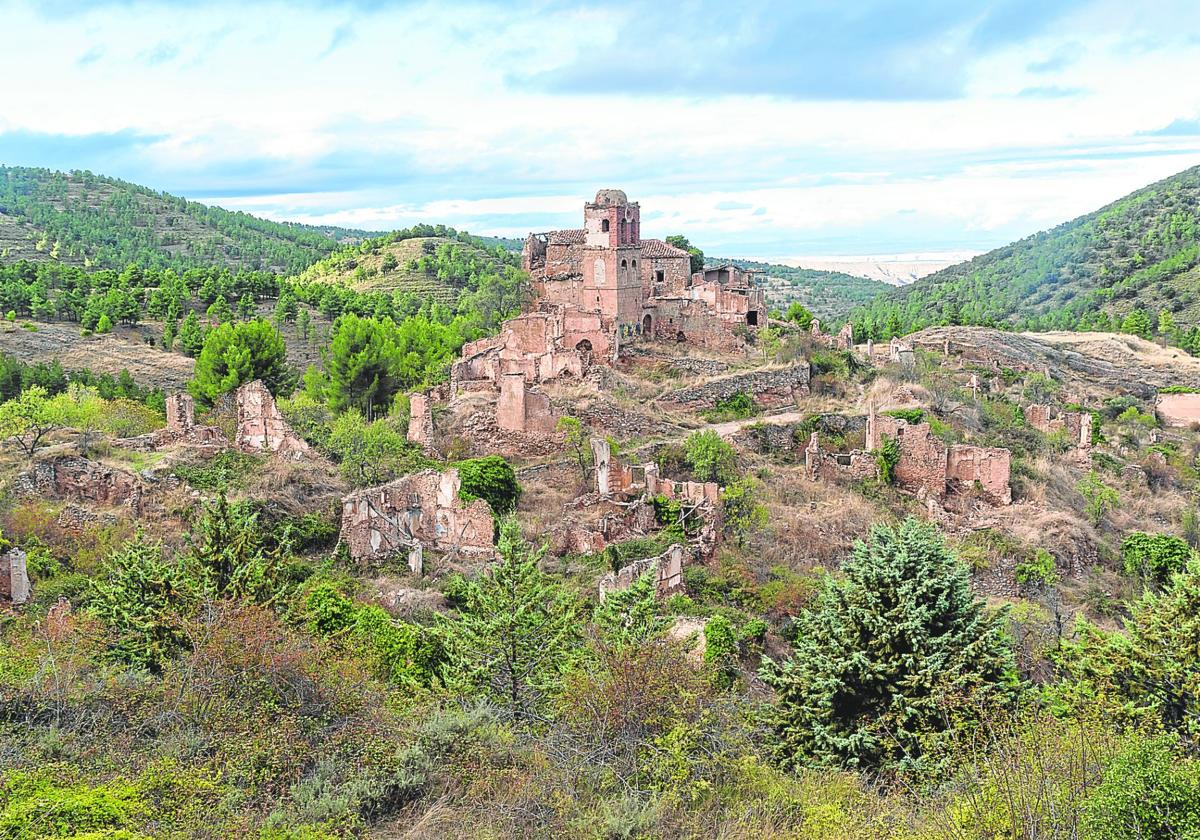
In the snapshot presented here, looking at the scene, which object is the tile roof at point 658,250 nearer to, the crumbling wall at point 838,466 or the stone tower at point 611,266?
the stone tower at point 611,266

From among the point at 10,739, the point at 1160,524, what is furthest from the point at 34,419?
the point at 1160,524

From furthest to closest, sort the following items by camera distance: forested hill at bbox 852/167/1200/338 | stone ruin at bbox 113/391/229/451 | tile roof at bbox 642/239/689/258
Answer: forested hill at bbox 852/167/1200/338 < tile roof at bbox 642/239/689/258 < stone ruin at bbox 113/391/229/451

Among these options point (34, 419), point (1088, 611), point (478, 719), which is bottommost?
point (1088, 611)

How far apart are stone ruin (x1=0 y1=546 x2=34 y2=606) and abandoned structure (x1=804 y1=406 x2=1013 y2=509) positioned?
18631 millimetres

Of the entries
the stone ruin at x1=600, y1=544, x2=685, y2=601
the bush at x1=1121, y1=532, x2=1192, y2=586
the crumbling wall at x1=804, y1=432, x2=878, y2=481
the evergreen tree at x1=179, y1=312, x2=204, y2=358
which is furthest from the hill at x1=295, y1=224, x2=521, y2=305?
the stone ruin at x1=600, y1=544, x2=685, y2=601

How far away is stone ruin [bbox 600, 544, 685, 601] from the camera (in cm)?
1909

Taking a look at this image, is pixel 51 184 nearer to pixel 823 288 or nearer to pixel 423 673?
pixel 823 288

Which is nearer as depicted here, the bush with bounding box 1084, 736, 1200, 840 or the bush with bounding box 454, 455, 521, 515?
the bush with bounding box 1084, 736, 1200, 840

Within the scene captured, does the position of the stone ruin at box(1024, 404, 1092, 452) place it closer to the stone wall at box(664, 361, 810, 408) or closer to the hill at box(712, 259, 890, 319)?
the stone wall at box(664, 361, 810, 408)

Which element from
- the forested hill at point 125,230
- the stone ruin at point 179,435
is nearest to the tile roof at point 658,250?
the stone ruin at point 179,435

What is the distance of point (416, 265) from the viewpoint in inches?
3132

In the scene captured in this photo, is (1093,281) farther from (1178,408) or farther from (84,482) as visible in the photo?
(84,482)

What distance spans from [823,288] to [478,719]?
13456 cm

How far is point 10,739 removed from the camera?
1045cm
